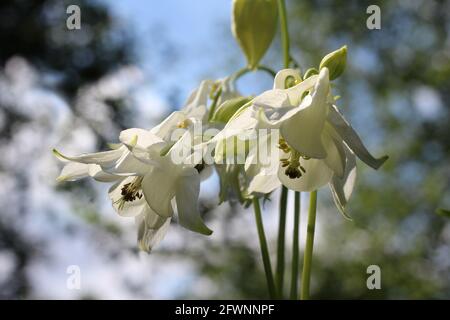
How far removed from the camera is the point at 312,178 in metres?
0.77

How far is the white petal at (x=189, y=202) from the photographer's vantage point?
715 millimetres

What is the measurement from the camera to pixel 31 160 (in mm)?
5324

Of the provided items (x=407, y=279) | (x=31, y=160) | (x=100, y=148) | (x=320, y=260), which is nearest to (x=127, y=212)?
(x=100, y=148)

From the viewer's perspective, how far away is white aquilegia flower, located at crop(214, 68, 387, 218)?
0.67 m

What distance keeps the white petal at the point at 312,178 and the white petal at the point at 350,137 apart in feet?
0.29

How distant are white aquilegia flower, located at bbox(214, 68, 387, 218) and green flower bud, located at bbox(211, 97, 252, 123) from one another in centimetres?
5

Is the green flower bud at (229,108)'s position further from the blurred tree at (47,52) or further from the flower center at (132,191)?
the blurred tree at (47,52)

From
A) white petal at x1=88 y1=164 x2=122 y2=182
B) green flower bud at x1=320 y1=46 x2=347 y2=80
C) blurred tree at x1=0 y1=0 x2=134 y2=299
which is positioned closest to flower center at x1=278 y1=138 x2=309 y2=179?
green flower bud at x1=320 y1=46 x2=347 y2=80

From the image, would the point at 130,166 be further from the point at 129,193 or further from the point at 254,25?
the point at 254,25

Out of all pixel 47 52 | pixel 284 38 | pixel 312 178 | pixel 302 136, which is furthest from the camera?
pixel 47 52

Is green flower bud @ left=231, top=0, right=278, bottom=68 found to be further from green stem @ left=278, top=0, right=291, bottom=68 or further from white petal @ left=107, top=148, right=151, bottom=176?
white petal @ left=107, top=148, right=151, bottom=176

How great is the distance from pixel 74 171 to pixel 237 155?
212mm

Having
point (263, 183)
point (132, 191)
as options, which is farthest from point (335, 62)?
point (132, 191)

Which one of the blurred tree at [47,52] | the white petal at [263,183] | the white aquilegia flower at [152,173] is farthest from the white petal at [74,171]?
the blurred tree at [47,52]
